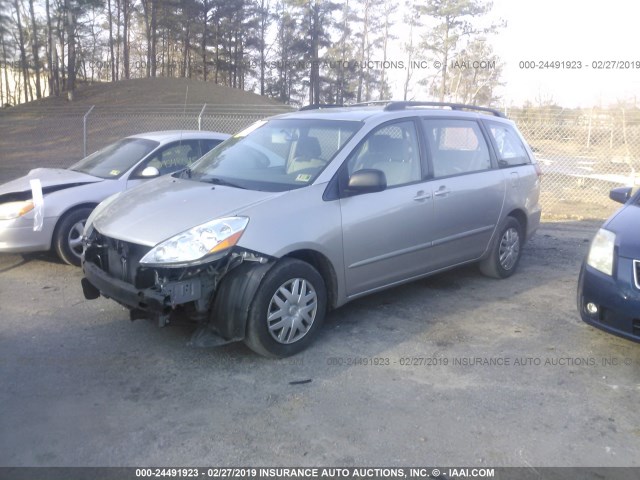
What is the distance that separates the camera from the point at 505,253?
6.19 m

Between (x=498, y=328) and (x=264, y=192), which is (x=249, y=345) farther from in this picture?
(x=498, y=328)

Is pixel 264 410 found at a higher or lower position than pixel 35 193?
lower

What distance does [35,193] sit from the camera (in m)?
5.94

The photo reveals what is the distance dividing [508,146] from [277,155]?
2.93 meters

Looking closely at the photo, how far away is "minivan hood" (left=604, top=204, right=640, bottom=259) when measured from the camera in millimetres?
3971

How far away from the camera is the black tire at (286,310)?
382 centimetres

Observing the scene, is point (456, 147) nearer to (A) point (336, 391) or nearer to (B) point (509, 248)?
(B) point (509, 248)

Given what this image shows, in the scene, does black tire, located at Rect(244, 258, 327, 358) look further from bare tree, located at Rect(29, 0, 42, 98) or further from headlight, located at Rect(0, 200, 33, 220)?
bare tree, located at Rect(29, 0, 42, 98)

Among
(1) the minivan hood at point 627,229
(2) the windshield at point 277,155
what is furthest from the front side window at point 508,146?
(2) the windshield at point 277,155

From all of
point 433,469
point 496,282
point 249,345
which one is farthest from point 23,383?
point 496,282

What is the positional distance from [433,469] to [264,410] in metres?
1.06

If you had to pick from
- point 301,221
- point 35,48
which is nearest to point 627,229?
point 301,221

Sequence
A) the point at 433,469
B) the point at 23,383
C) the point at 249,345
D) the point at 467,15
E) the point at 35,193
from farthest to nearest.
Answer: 1. the point at 467,15
2. the point at 35,193
3. the point at 249,345
4. the point at 23,383
5. the point at 433,469

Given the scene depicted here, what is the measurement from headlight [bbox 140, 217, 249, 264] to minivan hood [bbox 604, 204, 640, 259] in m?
2.71
